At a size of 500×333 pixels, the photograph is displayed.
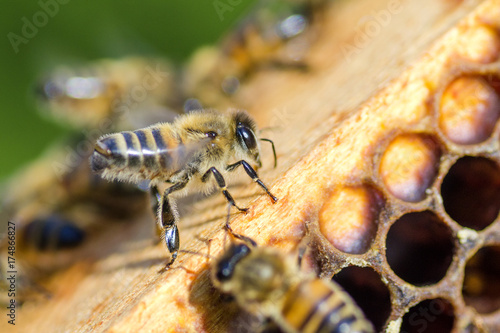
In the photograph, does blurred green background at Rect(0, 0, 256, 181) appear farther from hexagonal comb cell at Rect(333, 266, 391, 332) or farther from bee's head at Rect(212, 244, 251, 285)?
bee's head at Rect(212, 244, 251, 285)

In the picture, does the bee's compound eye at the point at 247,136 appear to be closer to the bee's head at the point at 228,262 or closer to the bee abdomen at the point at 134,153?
the bee abdomen at the point at 134,153

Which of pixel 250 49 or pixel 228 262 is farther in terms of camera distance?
pixel 250 49

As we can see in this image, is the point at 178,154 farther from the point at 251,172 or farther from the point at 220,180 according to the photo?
the point at 251,172

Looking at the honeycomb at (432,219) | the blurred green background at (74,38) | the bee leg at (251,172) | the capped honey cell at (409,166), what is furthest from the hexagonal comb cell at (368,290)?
the blurred green background at (74,38)

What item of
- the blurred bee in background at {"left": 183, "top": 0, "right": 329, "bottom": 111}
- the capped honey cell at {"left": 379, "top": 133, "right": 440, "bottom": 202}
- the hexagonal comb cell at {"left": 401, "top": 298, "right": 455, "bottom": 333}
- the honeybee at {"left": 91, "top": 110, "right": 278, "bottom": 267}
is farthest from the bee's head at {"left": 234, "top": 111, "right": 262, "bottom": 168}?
the blurred bee in background at {"left": 183, "top": 0, "right": 329, "bottom": 111}

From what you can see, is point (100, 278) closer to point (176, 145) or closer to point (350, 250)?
point (176, 145)

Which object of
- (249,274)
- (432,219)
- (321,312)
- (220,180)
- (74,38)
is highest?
(74,38)

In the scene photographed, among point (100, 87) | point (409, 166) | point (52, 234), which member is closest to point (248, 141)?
point (409, 166)
